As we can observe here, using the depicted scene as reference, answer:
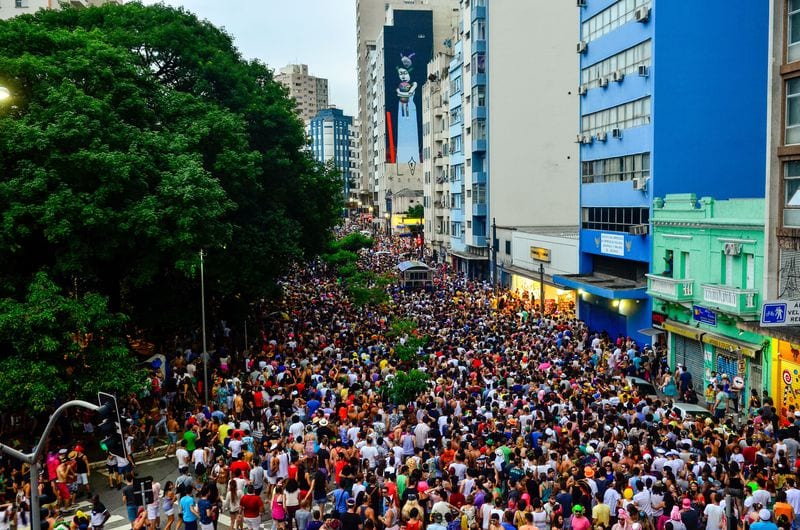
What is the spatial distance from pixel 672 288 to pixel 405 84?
95.8m

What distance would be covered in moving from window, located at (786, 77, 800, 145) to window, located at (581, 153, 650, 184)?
29.4 feet

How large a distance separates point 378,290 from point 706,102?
18185mm

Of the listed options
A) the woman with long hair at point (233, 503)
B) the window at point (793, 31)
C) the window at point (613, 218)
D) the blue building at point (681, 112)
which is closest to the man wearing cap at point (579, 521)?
the woman with long hair at point (233, 503)

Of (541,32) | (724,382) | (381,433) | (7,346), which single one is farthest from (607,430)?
(541,32)

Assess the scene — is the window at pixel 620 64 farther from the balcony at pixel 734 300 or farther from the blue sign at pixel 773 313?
the blue sign at pixel 773 313

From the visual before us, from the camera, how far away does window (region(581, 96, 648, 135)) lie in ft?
105

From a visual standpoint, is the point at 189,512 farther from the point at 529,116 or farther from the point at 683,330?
the point at 529,116

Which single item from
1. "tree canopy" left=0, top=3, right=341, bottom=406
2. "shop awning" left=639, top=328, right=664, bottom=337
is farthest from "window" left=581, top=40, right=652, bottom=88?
"tree canopy" left=0, top=3, right=341, bottom=406

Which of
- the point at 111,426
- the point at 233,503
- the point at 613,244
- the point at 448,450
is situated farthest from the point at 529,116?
the point at 111,426

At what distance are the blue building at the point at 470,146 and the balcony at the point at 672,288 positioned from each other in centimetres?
2814

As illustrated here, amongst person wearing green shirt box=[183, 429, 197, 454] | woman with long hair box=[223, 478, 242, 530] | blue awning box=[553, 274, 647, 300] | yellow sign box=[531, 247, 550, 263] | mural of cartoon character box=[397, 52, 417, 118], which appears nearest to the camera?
woman with long hair box=[223, 478, 242, 530]

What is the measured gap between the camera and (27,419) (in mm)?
20641

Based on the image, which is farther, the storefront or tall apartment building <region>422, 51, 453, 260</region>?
tall apartment building <region>422, 51, 453, 260</region>

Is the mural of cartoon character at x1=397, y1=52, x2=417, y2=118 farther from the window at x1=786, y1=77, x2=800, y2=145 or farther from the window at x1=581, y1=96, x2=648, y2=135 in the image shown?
the window at x1=786, y1=77, x2=800, y2=145
